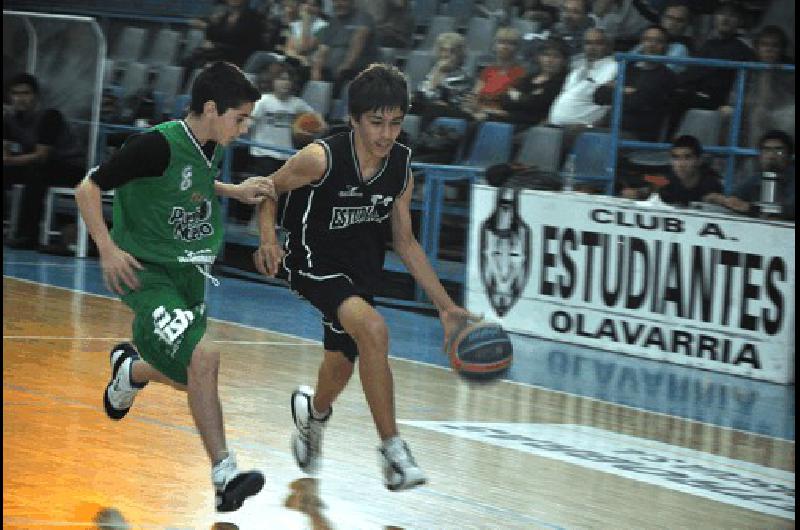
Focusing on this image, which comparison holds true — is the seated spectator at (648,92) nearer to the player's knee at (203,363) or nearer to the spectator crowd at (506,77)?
the spectator crowd at (506,77)

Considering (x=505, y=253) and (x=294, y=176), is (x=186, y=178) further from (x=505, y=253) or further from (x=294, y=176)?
(x=505, y=253)

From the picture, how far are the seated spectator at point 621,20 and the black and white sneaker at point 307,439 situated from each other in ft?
30.5

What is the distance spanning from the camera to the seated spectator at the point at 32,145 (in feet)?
57.7

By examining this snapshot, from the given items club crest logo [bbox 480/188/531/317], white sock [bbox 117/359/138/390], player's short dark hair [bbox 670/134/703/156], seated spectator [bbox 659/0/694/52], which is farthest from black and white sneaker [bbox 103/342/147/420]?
seated spectator [bbox 659/0/694/52]

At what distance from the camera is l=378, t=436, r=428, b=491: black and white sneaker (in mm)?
6793

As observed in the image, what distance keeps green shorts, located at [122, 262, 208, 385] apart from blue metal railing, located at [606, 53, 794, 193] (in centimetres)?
768

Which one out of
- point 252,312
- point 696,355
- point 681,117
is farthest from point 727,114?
point 252,312

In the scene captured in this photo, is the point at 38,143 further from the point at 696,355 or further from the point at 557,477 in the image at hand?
the point at 557,477

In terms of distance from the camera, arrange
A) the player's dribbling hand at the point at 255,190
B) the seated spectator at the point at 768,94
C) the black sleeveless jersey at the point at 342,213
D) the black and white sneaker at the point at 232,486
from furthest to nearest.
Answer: the seated spectator at the point at 768,94 → the black sleeveless jersey at the point at 342,213 → the player's dribbling hand at the point at 255,190 → the black and white sneaker at the point at 232,486

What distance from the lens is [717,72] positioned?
14.6 meters

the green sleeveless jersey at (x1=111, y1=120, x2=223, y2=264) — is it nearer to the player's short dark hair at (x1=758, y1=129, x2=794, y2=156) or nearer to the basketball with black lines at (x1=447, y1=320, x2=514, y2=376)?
the basketball with black lines at (x1=447, y1=320, x2=514, y2=376)

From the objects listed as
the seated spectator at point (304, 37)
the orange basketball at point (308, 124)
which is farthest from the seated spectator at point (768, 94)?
the seated spectator at point (304, 37)

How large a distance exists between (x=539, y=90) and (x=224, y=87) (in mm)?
9191

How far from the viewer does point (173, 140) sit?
Result: 6.91 meters
